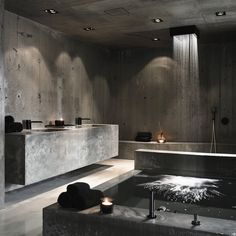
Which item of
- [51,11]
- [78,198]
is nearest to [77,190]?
[78,198]

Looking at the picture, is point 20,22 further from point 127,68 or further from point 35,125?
point 127,68

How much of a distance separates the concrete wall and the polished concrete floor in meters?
1.51

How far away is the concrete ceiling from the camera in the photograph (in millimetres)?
4109

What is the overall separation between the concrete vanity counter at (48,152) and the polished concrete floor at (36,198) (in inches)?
10.1

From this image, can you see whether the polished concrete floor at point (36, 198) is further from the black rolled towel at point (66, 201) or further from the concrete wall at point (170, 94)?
the concrete wall at point (170, 94)

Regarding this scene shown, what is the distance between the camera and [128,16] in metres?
4.69

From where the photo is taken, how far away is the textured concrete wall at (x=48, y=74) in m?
4.59

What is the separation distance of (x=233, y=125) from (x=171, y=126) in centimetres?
138

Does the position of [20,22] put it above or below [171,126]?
above

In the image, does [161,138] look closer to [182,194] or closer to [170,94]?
[170,94]

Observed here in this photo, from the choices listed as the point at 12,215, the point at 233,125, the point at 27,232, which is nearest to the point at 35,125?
the point at 12,215

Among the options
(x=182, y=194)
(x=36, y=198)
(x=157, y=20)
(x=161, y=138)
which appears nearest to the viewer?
(x=182, y=194)

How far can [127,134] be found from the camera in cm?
752

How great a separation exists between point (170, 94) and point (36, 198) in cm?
430
